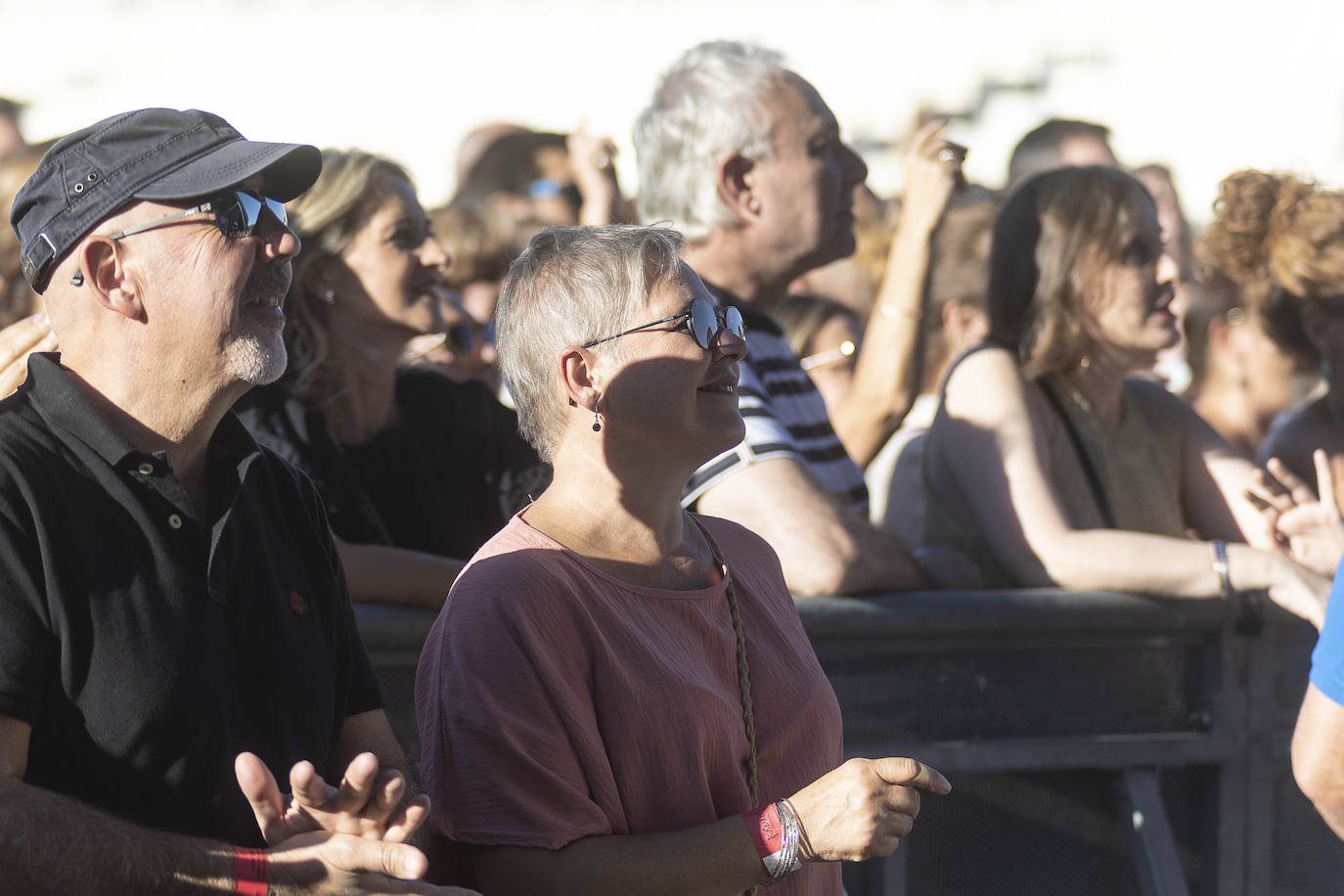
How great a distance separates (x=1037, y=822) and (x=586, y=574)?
1.50 meters

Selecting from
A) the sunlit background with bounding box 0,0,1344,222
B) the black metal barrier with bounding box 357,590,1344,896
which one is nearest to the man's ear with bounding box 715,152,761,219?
the black metal barrier with bounding box 357,590,1344,896

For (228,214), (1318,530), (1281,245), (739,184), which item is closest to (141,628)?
(228,214)

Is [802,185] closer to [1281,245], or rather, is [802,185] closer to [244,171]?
[1281,245]

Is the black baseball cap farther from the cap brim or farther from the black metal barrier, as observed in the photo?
the black metal barrier

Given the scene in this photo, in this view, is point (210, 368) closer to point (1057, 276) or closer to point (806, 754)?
point (806, 754)

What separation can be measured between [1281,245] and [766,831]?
3191mm

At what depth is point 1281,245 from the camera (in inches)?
183

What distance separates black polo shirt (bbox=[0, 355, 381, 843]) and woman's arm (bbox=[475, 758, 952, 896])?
380 mm

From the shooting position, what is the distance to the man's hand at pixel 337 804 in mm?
1946

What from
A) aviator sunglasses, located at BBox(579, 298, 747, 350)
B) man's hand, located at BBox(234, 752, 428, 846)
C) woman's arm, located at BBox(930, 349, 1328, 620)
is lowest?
woman's arm, located at BBox(930, 349, 1328, 620)

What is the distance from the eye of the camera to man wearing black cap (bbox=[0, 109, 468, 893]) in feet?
6.40

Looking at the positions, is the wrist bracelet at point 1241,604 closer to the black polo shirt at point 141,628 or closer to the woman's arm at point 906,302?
the woman's arm at point 906,302

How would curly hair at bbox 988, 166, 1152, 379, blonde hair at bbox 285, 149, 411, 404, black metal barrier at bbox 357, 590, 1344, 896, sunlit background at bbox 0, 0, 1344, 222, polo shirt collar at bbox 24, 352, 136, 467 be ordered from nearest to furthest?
polo shirt collar at bbox 24, 352, 136, 467
black metal barrier at bbox 357, 590, 1344, 896
blonde hair at bbox 285, 149, 411, 404
curly hair at bbox 988, 166, 1152, 379
sunlit background at bbox 0, 0, 1344, 222

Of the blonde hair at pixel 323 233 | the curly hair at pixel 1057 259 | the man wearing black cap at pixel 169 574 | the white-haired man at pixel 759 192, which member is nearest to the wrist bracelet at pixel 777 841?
the man wearing black cap at pixel 169 574
